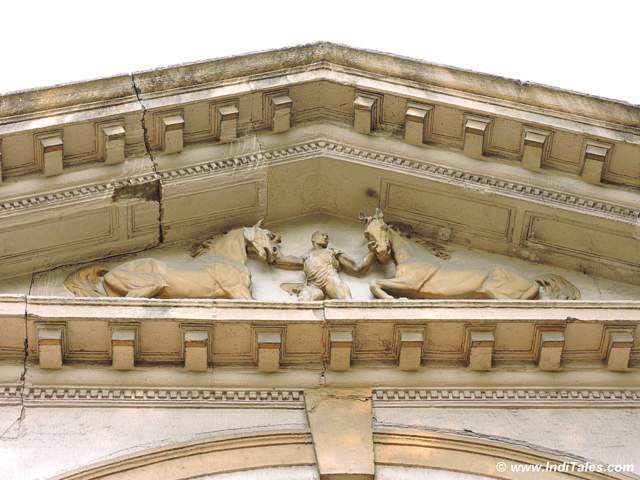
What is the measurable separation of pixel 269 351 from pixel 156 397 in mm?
974

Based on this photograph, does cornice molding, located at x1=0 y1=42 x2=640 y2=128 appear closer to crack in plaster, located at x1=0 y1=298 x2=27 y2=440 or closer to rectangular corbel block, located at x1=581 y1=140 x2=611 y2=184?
rectangular corbel block, located at x1=581 y1=140 x2=611 y2=184

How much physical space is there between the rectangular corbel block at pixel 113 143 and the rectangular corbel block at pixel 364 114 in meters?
2.15

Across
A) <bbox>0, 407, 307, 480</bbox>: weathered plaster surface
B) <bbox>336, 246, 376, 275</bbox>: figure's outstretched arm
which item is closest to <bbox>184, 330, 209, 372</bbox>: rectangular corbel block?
<bbox>0, 407, 307, 480</bbox>: weathered plaster surface

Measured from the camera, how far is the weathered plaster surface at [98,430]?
10.7 meters

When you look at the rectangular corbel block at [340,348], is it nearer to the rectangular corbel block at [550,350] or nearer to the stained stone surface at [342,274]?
the stained stone surface at [342,274]

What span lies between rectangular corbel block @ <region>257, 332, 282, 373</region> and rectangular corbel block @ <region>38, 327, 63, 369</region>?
1.59 metres

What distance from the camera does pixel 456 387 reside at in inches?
456

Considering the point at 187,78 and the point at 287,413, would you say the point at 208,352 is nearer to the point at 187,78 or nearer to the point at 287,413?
the point at 287,413

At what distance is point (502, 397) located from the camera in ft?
37.9

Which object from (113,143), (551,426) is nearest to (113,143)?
(113,143)

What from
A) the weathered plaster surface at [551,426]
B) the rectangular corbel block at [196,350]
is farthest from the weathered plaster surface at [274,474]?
the rectangular corbel block at [196,350]

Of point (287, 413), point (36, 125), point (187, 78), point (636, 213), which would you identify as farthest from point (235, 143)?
point (636, 213)

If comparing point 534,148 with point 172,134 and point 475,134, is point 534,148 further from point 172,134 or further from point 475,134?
point 172,134

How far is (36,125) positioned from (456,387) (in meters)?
4.19
